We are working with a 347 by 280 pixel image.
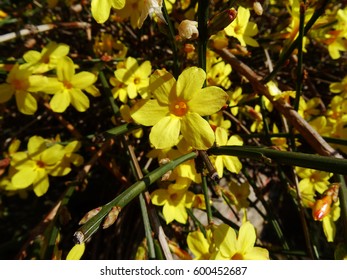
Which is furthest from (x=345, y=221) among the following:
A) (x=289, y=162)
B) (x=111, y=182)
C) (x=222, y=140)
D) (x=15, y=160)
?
(x=111, y=182)

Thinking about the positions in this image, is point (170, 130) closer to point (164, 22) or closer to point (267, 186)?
point (164, 22)

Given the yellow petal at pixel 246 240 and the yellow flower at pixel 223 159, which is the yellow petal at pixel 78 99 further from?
the yellow petal at pixel 246 240

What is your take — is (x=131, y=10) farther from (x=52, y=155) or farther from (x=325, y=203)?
(x=325, y=203)

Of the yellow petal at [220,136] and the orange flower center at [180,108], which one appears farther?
the yellow petal at [220,136]

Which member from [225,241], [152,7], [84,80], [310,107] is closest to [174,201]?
[225,241]

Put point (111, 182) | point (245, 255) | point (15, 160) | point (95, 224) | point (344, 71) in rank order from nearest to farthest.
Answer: point (95, 224) → point (245, 255) → point (15, 160) → point (111, 182) → point (344, 71)

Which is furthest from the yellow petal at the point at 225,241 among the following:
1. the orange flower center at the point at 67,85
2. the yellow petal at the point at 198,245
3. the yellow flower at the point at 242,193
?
the orange flower center at the point at 67,85
